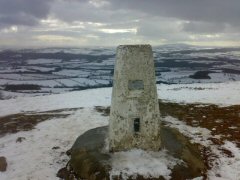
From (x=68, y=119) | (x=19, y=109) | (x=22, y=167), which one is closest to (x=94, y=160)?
(x=22, y=167)

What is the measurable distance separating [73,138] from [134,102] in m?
6.16

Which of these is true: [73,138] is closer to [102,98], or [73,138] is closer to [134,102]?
[134,102]

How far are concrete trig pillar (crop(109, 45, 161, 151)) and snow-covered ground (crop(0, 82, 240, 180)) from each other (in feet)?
2.00

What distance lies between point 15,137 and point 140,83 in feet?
30.7

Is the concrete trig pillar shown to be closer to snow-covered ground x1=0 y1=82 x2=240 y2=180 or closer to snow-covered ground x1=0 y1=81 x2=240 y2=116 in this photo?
snow-covered ground x1=0 y1=82 x2=240 y2=180

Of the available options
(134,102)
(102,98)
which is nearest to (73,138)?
(134,102)

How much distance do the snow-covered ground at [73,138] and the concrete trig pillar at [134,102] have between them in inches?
24.0

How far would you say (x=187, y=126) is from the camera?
2022 centimetres

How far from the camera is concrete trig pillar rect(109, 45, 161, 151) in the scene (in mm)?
13789

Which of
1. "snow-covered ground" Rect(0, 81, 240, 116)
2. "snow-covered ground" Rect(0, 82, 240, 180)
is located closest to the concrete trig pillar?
"snow-covered ground" Rect(0, 82, 240, 180)

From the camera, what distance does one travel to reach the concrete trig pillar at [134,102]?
13.8 meters

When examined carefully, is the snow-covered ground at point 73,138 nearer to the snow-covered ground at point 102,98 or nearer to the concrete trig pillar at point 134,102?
the snow-covered ground at point 102,98

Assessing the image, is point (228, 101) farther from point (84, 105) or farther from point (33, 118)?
point (33, 118)

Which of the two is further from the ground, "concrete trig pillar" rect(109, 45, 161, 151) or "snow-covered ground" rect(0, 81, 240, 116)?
"concrete trig pillar" rect(109, 45, 161, 151)
